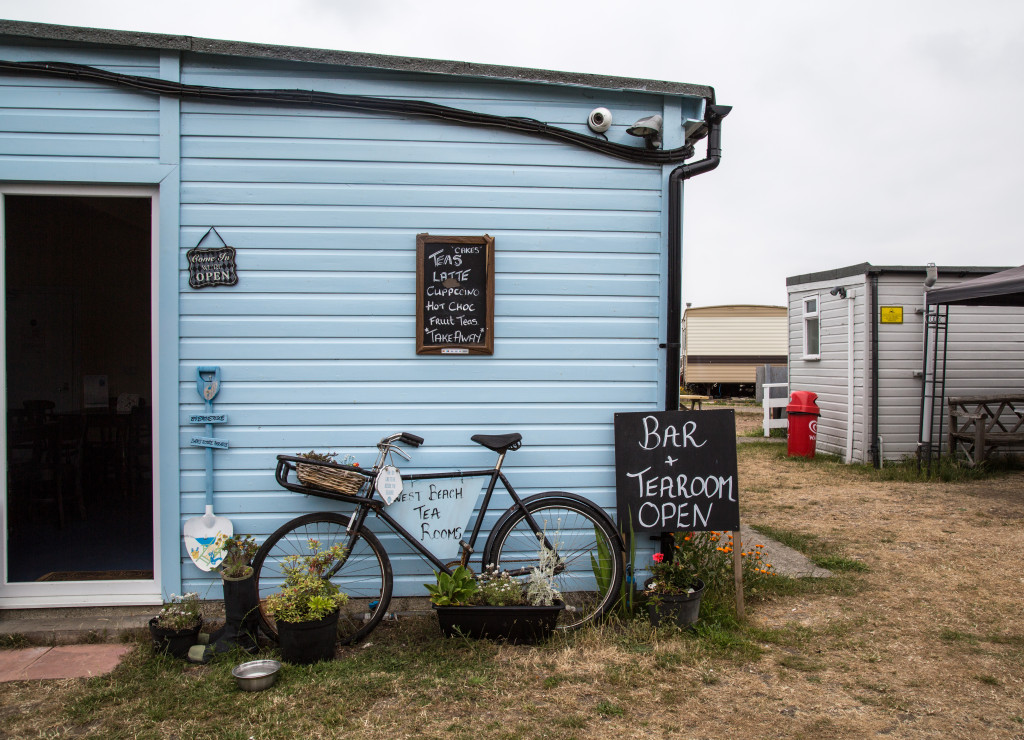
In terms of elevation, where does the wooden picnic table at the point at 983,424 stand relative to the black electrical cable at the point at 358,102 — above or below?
below

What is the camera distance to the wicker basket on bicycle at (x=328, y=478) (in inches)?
147

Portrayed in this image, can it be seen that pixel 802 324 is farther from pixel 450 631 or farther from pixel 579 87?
pixel 450 631

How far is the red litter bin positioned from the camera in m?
11.0

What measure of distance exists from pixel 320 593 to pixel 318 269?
180 centimetres

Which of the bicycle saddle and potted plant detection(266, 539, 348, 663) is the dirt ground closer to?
the bicycle saddle

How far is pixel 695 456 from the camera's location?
4.20 m

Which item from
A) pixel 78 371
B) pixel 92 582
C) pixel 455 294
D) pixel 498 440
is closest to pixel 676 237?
pixel 455 294

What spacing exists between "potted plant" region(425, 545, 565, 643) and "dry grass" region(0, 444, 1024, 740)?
82 millimetres

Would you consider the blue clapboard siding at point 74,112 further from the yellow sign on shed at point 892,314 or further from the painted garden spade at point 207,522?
the yellow sign on shed at point 892,314

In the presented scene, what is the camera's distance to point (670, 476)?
416cm

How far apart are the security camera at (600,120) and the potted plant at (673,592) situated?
2534 millimetres

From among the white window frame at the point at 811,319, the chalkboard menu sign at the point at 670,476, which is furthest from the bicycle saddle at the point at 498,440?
the white window frame at the point at 811,319

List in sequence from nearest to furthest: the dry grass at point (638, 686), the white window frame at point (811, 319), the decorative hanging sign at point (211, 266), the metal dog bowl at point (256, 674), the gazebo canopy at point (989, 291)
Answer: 1. the dry grass at point (638, 686)
2. the metal dog bowl at point (256, 674)
3. the decorative hanging sign at point (211, 266)
4. the gazebo canopy at point (989, 291)
5. the white window frame at point (811, 319)

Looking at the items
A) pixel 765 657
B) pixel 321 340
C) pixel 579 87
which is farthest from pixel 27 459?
pixel 765 657
